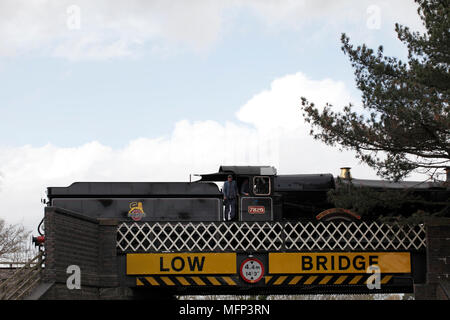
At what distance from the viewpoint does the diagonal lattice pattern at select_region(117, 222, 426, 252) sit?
23.2m

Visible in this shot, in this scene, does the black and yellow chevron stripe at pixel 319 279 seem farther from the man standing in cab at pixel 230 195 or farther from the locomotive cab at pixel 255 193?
the man standing in cab at pixel 230 195

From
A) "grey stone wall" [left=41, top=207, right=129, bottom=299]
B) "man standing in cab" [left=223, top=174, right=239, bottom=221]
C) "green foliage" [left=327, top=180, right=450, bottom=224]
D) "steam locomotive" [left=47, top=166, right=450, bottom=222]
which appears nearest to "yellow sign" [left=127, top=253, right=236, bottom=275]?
"grey stone wall" [left=41, top=207, right=129, bottom=299]

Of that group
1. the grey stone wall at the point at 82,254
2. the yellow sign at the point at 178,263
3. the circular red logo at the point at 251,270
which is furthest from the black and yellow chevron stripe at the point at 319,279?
the grey stone wall at the point at 82,254

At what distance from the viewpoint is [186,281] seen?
23250 millimetres

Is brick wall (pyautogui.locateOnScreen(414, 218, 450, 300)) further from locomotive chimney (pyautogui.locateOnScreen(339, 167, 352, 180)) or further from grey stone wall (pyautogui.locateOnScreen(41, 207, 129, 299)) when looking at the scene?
grey stone wall (pyautogui.locateOnScreen(41, 207, 129, 299))

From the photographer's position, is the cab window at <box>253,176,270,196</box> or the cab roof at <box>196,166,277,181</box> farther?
the cab roof at <box>196,166,277,181</box>

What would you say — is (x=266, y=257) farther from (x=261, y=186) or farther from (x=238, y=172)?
(x=238, y=172)

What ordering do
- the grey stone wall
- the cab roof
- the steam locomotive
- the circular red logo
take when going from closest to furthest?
1. the grey stone wall
2. the circular red logo
3. the steam locomotive
4. the cab roof

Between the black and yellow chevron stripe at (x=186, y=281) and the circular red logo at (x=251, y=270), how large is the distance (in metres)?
0.44

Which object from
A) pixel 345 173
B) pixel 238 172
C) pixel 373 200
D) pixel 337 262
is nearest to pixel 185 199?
pixel 238 172

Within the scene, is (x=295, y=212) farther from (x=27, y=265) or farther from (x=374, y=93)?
(x=27, y=265)

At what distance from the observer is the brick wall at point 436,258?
23.6 m

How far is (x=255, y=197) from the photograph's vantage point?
80.0 ft

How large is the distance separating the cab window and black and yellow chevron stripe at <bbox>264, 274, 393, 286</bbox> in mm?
3016
